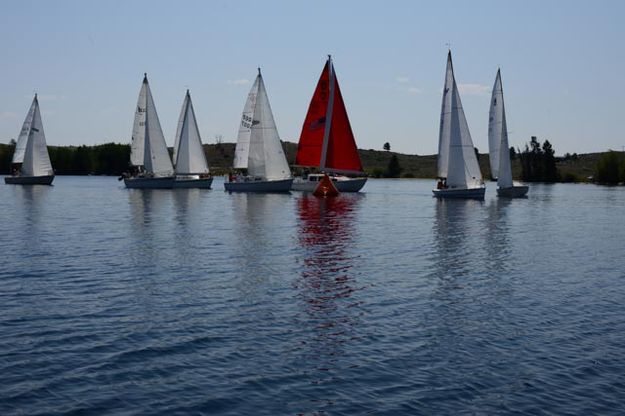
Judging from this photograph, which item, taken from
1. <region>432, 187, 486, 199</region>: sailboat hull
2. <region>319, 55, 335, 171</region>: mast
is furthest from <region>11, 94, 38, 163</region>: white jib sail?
<region>432, 187, 486, 199</region>: sailboat hull

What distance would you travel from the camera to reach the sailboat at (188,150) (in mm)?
100688

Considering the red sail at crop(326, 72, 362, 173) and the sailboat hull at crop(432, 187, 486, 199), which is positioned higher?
the red sail at crop(326, 72, 362, 173)

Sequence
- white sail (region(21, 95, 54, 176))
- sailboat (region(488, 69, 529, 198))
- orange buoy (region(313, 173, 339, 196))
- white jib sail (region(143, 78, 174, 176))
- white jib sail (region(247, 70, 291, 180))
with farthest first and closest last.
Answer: white sail (region(21, 95, 54, 176)) < white jib sail (region(143, 78, 174, 176)) < white jib sail (region(247, 70, 291, 180)) < orange buoy (region(313, 173, 339, 196)) < sailboat (region(488, 69, 529, 198))

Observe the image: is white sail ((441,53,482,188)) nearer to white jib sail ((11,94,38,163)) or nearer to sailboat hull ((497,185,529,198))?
sailboat hull ((497,185,529,198))

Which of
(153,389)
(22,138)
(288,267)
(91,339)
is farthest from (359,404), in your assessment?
(22,138)

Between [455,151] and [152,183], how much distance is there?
4689cm

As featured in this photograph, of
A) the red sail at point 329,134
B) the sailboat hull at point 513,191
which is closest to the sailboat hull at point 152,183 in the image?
the red sail at point 329,134

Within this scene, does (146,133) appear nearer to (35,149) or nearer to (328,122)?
(35,149)

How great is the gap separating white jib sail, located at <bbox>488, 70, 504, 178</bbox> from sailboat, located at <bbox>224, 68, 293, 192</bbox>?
85.7 ft

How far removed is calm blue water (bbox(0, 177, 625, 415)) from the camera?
46.8 feet

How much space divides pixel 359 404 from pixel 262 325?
6535 mm

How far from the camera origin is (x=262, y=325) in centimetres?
1997

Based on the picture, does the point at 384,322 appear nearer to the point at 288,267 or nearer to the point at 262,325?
the point at 262,325

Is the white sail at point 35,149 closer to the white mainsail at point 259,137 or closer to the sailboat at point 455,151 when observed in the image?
the white mainsail at point 259,137
